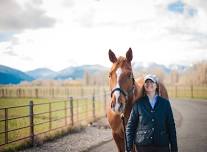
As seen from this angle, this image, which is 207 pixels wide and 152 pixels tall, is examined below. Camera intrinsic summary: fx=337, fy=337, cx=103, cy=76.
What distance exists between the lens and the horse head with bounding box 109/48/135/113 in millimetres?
4539

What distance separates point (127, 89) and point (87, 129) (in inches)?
360

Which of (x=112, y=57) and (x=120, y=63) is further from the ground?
(x=112, y=57)

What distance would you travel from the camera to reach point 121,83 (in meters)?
4.81

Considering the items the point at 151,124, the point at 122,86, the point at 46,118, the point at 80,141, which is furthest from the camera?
the point at 46,118

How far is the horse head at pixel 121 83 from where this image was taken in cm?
454

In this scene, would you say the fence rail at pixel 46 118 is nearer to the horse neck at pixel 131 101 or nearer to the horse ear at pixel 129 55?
the horse neck at pixel 131 101

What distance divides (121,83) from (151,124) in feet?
2.75

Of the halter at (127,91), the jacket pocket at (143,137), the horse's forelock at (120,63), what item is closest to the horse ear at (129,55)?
the horse's forelock at (120,63)

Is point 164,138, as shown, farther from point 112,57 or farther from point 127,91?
point 112,57

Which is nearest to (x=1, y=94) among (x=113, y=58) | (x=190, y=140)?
(x=190, y=140)

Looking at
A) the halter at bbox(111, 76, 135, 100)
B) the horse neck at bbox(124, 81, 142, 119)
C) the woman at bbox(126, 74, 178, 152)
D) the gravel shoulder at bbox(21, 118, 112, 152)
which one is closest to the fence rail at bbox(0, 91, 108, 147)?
the gravel shoulder at bbox(21, 118, 112, 152)

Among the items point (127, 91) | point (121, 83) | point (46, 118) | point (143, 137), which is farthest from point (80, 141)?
point (46, 118)

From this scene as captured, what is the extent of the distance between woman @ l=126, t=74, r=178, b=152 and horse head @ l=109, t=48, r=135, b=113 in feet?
0.82

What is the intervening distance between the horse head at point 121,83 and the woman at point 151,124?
250 mm
